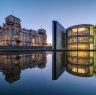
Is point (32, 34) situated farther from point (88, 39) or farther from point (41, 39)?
point (88, 39)

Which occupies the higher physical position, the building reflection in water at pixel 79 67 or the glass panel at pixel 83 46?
the glass panel at pixel 83 46

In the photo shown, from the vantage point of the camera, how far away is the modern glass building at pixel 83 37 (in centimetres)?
7831

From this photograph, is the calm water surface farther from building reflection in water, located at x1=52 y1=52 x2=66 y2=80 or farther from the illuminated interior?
the illuminated interior

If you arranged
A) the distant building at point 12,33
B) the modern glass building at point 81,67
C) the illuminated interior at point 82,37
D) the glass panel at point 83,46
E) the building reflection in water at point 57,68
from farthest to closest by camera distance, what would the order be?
1. the illuminated interior at point 82,37
2. the glass panel at point 83,46
3. the distant building at point 12,33
4. the modern glass building at point 81,67
5. the building reflection in water at point 57,68

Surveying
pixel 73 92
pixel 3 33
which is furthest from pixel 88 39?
pixel 73 92

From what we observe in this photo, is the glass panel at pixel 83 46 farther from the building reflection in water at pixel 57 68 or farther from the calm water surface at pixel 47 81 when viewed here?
the calm water surface at pixel 47 81

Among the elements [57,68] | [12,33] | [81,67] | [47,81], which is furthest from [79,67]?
[12,33]

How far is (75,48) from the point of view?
8144cm

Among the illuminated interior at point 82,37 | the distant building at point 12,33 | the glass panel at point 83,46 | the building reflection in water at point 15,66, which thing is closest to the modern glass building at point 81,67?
the building reflection in water at point 15,66

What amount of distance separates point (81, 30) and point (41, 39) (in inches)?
1968

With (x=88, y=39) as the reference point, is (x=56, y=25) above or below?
above

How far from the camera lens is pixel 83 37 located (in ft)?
260

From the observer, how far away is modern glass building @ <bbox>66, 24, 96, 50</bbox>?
257ft

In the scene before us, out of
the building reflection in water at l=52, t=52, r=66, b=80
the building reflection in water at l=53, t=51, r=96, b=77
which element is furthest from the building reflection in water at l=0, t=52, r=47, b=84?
the building reflection in water at l=53, t=51, r=96, b=77
